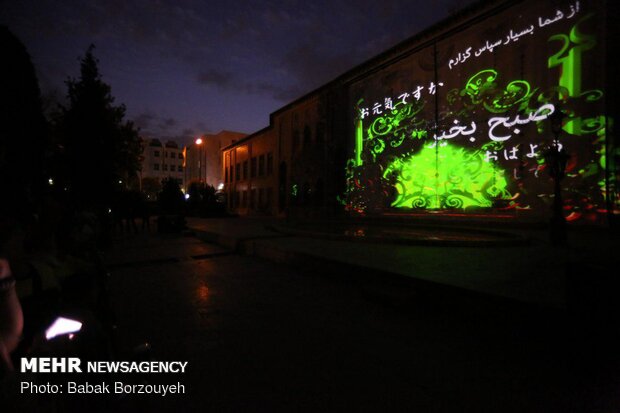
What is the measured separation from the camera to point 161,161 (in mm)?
86562

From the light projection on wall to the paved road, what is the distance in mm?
10318

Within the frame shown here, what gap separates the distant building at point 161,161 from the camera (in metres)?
85.2

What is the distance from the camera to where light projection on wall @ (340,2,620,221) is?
11.0 metres

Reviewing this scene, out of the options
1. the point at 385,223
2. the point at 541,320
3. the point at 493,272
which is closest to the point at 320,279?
the point at 493,272

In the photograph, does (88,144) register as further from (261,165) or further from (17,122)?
(261,165)

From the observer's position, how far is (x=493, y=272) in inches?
199

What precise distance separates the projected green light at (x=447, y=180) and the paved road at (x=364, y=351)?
10.5 m

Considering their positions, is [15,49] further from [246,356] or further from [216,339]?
[246,356]

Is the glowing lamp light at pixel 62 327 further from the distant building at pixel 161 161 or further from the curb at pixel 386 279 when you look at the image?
the distant building at pixel 161 161

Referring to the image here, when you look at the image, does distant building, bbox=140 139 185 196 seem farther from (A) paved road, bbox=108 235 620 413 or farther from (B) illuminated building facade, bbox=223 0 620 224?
(A) paved road, bbox=108 235 620 413

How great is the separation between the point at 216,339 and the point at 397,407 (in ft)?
6.38

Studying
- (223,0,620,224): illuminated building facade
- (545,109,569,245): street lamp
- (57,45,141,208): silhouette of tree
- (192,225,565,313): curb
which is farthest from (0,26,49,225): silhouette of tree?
(223,0,620,224): illuminated building facade

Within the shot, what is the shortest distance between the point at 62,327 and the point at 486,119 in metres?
15.5

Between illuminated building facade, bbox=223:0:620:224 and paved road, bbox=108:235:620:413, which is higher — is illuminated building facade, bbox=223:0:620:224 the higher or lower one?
the higher one
